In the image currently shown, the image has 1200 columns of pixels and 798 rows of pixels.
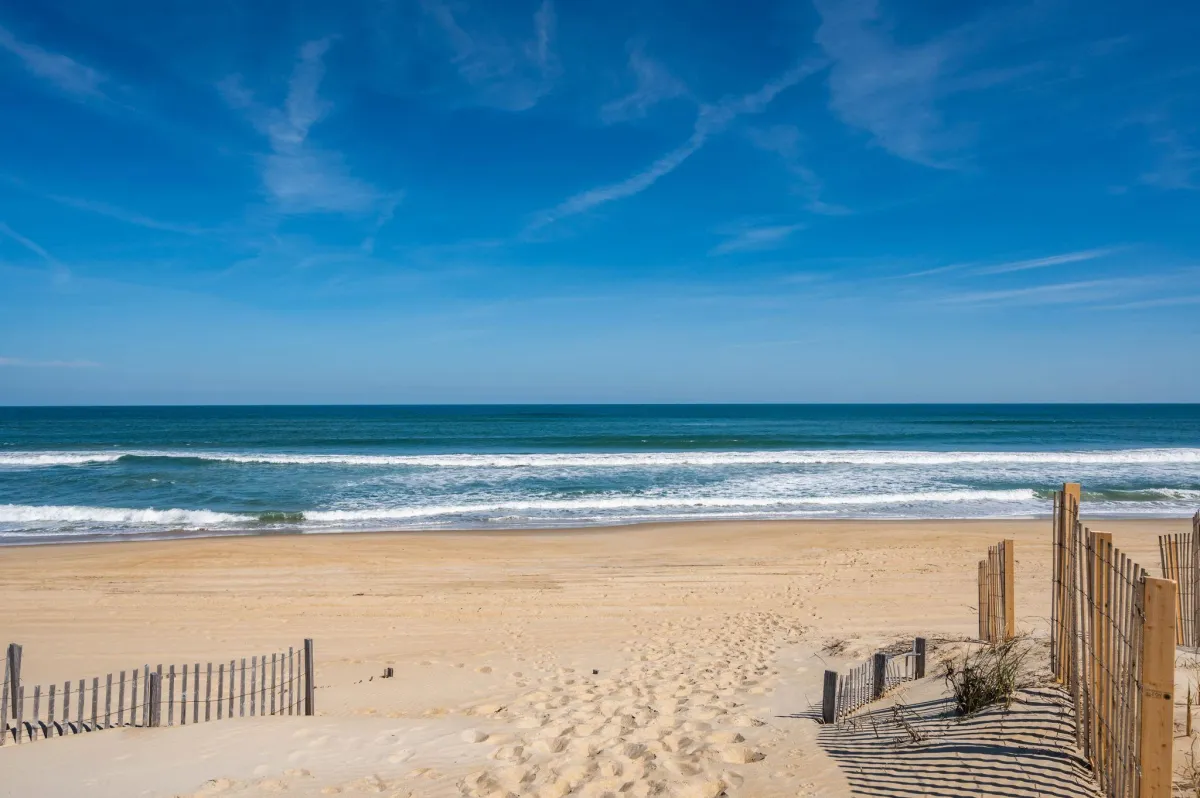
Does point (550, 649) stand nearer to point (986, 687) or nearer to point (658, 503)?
point (986, 687)

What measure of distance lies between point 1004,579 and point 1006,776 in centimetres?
394

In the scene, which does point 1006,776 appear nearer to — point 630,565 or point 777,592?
point 777,592

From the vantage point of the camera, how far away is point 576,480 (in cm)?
2748

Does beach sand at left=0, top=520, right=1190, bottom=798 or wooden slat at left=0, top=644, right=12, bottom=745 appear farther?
wooden slat at left=0, top=644, right=12, bottom=745

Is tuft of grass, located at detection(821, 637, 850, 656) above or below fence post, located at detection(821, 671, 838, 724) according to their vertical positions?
below

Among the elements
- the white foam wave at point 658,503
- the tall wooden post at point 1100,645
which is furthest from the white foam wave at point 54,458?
the tall wooden post at point 1100,645

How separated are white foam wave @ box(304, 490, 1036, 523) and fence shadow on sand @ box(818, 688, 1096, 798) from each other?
55.1 ft

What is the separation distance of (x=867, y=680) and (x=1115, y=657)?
3.31 m

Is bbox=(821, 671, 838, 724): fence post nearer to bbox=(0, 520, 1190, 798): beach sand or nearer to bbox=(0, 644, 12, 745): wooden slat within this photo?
bbox=(0, 520, 1190, 798): beach sand

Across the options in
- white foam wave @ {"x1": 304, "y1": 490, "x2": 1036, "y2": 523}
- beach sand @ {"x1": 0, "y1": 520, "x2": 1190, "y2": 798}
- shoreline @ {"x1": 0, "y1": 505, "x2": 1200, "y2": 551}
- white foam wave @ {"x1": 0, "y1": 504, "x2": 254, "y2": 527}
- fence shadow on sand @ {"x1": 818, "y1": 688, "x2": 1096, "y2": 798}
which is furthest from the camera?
white foam wave @ {"x1": 304, "y1": 490, "x2": 1036, "y2": 523}

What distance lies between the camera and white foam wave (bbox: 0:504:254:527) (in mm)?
19703

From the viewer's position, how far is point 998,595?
25.1ft

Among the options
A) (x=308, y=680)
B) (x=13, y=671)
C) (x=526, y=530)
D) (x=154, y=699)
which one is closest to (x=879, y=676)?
(x=308, y=680)

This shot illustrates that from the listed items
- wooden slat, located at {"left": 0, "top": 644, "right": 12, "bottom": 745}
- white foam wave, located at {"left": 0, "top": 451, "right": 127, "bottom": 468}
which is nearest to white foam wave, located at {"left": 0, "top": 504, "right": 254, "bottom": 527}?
white foam wave, located at {"left": 0, "top": 451, "right": 127, "bottom": 468}
